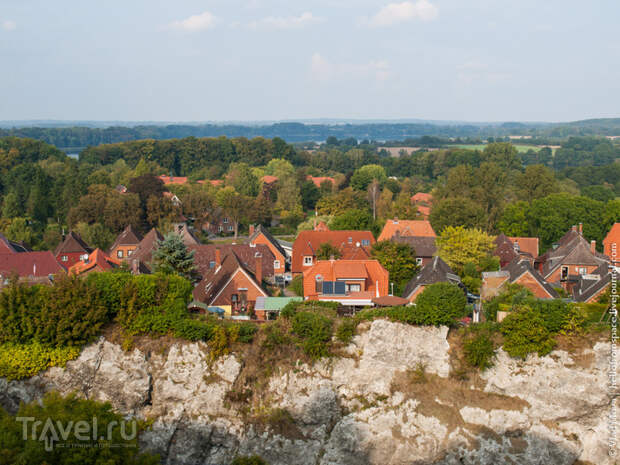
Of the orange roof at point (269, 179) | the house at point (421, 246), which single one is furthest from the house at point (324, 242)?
the orange roof at point (269, 179)

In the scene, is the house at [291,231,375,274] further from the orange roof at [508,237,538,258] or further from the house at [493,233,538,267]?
the orange roof at [508,237,538,258]

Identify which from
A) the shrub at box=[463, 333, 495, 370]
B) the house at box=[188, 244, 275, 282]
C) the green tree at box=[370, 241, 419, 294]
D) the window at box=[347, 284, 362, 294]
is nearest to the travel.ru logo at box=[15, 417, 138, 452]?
the shrub at box=[463, 333, 495, 370]

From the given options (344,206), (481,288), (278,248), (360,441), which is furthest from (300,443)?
(344,206)

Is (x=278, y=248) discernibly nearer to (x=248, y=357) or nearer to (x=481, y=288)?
(x=481, y=288)

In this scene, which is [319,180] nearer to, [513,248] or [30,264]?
[513,248]

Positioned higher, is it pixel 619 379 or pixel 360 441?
pixel 619 379

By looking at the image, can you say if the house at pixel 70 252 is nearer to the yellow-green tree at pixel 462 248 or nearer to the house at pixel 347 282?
the house at pixel 347 282
